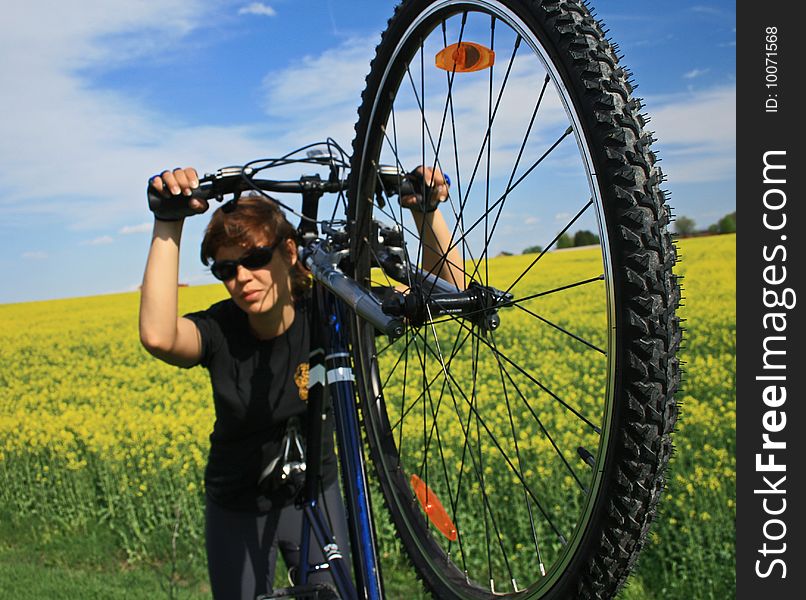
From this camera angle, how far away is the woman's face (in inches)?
110

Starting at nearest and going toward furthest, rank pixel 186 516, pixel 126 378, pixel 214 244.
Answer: pixel 214 244, pixel 186 516, pixel 126 378

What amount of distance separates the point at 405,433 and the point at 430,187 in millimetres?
3781

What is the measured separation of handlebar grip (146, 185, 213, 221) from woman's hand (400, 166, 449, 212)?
60 centimetres

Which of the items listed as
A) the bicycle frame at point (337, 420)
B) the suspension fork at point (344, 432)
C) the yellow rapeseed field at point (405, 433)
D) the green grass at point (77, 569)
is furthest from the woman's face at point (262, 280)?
the green grass at point (77, 569)

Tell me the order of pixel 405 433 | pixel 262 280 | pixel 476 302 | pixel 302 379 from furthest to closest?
pixel 405 433, pixel 302 379, pixel 262 280, pixel 476 302

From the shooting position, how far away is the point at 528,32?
1.49 m

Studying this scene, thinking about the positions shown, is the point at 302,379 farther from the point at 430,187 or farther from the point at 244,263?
the point at 430,187

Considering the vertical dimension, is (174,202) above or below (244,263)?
above

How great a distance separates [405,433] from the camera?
5.86m

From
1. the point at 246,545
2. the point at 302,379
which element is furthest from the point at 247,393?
the point at 246,545
